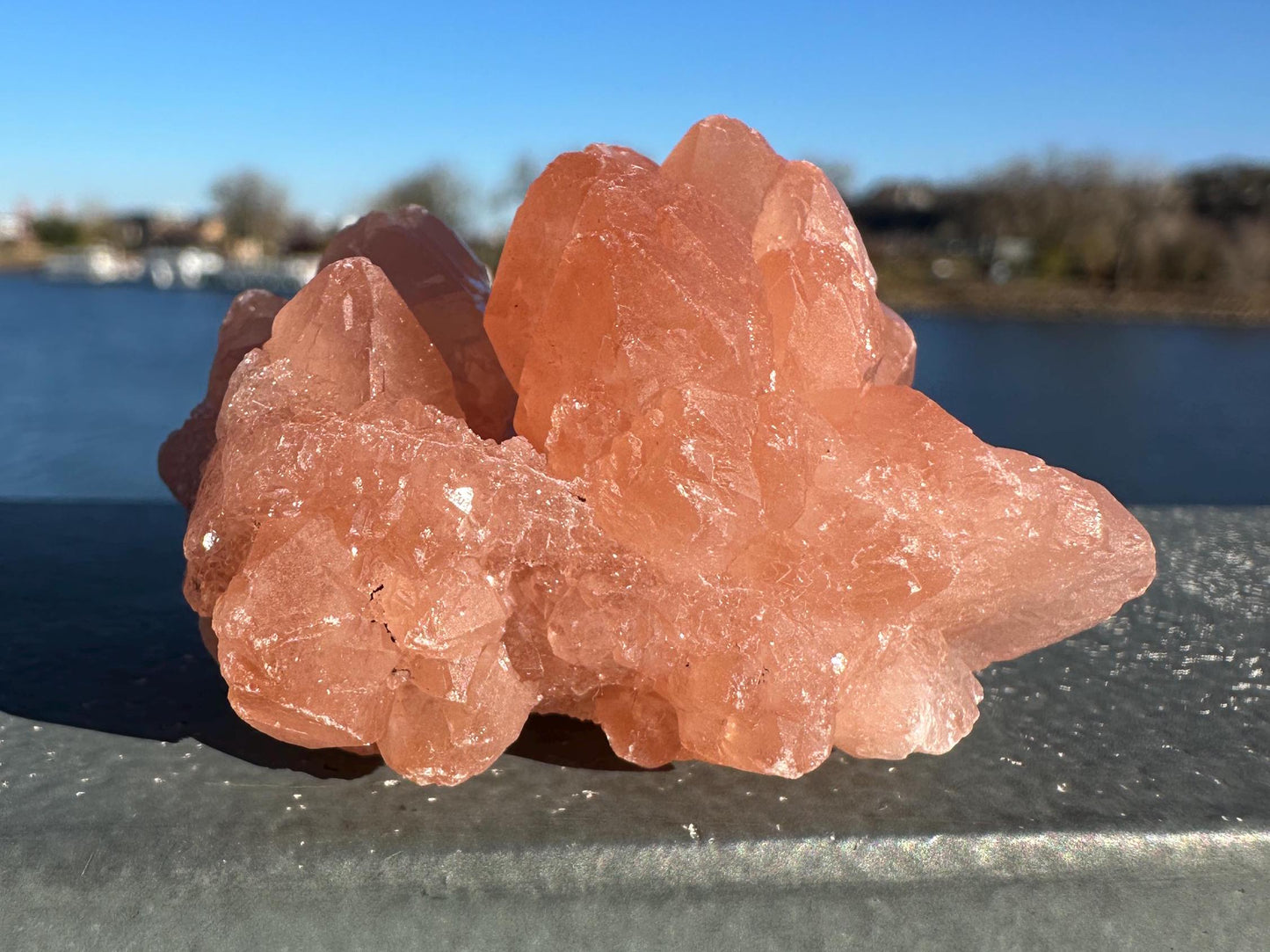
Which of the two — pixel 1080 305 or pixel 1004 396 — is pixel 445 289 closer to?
pixel 1004 396

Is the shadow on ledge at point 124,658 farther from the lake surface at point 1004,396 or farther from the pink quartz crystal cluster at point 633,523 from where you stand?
the lake surface at point 1004,396

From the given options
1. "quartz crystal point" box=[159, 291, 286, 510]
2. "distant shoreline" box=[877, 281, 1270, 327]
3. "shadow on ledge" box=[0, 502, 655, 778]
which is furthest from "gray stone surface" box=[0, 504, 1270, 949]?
"distant shoreline" box=[877, 281, 1270, 327]

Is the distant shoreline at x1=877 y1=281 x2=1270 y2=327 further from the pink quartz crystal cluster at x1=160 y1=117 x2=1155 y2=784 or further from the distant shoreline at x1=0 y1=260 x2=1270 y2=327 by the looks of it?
the pink quartz crystal cluster at x1=160 y1=117 x2=1155 y2=784

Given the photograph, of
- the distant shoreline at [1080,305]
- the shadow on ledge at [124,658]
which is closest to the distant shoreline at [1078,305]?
the distant shoreline at [1080,305]

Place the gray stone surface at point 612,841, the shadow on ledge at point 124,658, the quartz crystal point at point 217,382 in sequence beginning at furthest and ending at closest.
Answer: the quartz crystal point at point 217,382 < the shadow on ledge at point 124,658 < the gray stone surface at point 612,841

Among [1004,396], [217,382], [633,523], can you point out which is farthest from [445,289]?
[1004,396]

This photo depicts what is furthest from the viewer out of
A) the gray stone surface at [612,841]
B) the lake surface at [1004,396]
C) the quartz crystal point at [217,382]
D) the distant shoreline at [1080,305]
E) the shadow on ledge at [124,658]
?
the distant shoreline at [1080,305]

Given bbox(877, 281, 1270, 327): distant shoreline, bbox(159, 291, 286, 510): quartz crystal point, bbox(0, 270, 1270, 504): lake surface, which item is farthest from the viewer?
bbox(877, 281, 1270, 327): distant shoreline
